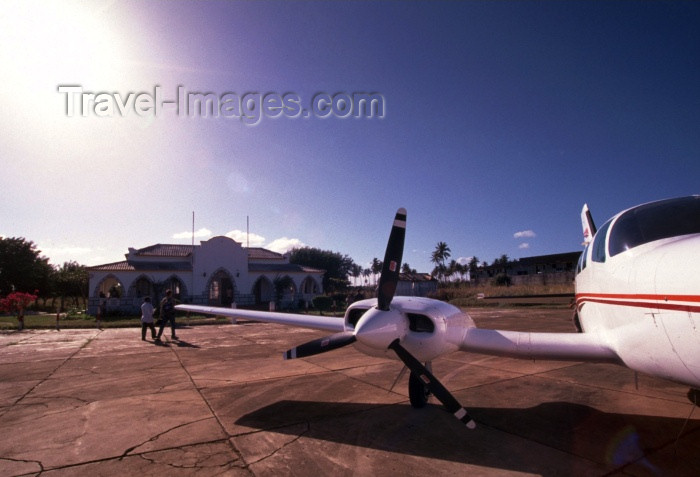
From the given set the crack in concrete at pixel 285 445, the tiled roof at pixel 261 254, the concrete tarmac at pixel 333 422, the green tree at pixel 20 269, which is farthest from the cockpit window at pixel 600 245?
the green tree at pixel 20 269

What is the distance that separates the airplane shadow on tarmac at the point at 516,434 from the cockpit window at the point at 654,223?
225 centimetres

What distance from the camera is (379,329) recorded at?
16.0 feet

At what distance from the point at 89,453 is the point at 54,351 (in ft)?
32.4

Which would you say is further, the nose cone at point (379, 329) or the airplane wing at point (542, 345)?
the nose cone at point (379, 329)

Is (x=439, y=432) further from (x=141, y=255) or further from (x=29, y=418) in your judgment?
(x=141, y=255)

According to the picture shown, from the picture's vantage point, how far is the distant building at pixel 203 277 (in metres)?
28.8

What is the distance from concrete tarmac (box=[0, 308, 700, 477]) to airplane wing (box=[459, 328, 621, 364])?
1.03 metres

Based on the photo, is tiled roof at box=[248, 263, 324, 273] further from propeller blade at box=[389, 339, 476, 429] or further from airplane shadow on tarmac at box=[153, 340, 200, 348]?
propeller blade at box=[389, 339, 476, 429]

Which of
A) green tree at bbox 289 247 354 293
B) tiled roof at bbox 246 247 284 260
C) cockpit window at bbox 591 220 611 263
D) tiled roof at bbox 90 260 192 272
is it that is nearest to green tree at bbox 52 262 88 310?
tiled roof at bbox 90 260 192 272

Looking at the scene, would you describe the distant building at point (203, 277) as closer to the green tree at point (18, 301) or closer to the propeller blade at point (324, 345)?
the green tree at point (18, 301)

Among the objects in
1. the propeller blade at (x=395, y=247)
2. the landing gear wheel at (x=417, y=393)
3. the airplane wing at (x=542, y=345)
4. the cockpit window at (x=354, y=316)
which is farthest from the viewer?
the cockpit window at (x=354, y=316)

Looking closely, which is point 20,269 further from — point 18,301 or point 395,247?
point 395,247

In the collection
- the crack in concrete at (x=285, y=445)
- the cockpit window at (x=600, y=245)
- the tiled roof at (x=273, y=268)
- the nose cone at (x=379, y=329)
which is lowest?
the crack in concrete at (x=285, y=445)

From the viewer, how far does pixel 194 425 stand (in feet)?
16.9
